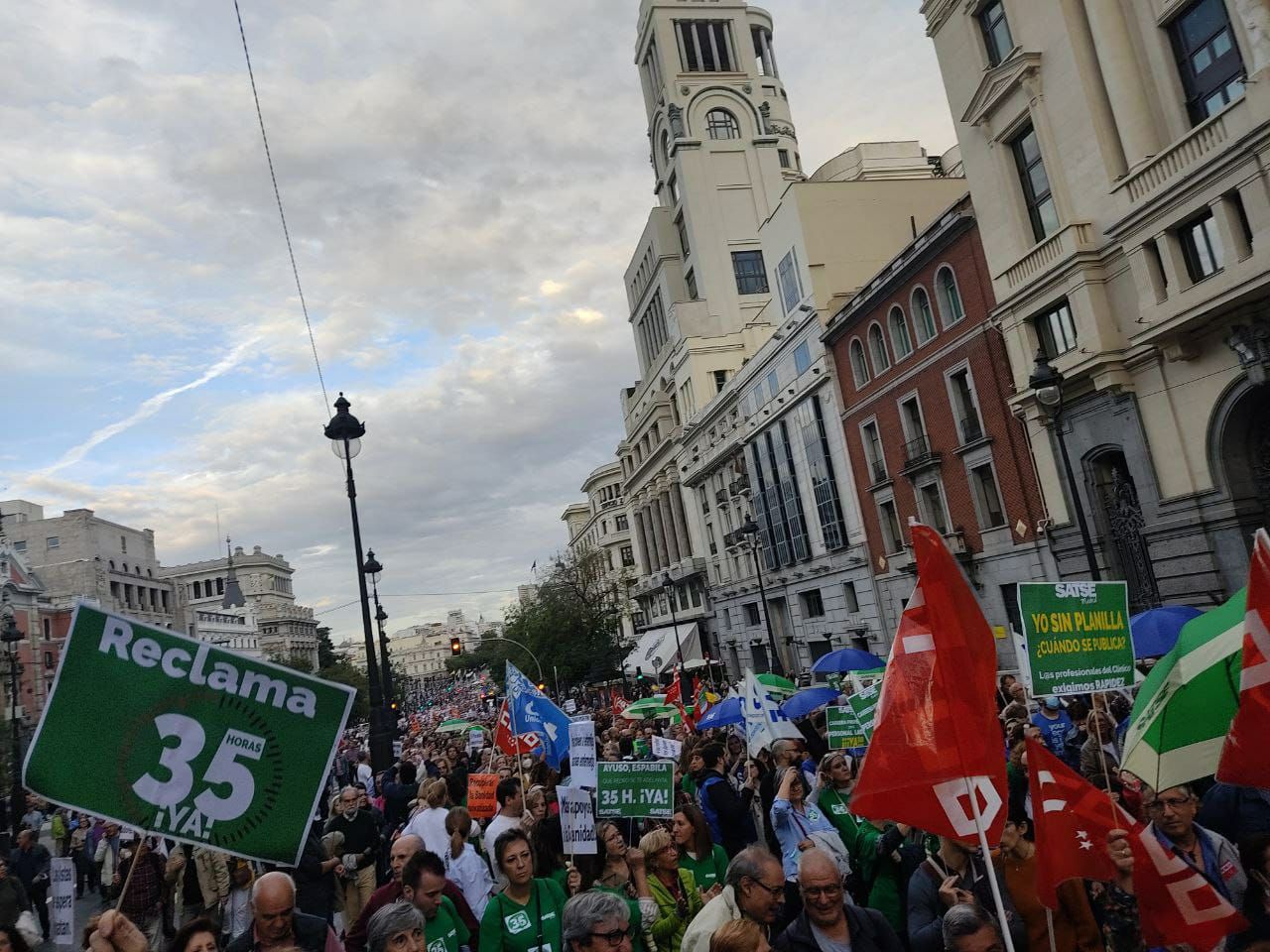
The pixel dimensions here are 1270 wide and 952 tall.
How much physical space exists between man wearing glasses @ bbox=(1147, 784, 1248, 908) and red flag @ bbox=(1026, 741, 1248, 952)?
7.4 inches

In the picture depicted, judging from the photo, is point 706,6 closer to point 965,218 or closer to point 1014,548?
point 965,218

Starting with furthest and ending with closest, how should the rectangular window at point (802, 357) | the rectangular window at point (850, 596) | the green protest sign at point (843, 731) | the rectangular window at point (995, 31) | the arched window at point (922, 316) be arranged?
the rectangular window at point (802, 357) → the rectangular window at point (850, 596) → the arched window at point (922, 316) → the rectangular window at point (995, 31) → the green protest sign at point (843, 731)

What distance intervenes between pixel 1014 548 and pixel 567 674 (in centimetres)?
4087

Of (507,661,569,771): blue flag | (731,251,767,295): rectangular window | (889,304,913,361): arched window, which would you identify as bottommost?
(507,661,569,771): blue flag

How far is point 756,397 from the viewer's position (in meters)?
45.5

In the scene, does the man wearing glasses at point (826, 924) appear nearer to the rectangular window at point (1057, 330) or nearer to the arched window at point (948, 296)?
the rectangular window at point (1057, 330)

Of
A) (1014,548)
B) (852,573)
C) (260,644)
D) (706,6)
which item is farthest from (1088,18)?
(260,644)

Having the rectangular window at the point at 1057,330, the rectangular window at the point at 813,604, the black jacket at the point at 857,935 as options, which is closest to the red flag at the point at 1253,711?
the black jacket at the point at 857,935

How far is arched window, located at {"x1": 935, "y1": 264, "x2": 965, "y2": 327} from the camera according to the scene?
28688 mm

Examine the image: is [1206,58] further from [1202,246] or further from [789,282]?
[789,282]

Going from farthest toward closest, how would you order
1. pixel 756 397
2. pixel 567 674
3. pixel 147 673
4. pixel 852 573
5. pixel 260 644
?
pixel 260 644 < pixel 567 674 < pixel 756 397 < pixel 852 573 < pixel 147 673

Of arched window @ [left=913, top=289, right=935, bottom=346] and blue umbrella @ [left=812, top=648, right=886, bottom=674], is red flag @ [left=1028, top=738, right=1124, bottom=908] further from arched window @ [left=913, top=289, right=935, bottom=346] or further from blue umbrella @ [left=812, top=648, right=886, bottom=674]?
arched window @ [left=913, top=289, right=935, bottom=346]

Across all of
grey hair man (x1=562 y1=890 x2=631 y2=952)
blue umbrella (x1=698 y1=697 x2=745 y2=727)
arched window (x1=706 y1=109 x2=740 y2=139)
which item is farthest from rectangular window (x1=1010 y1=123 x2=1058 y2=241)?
arched window (x1=706 y1=109 x2=740 y2=139)

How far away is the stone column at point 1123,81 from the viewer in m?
20.7
